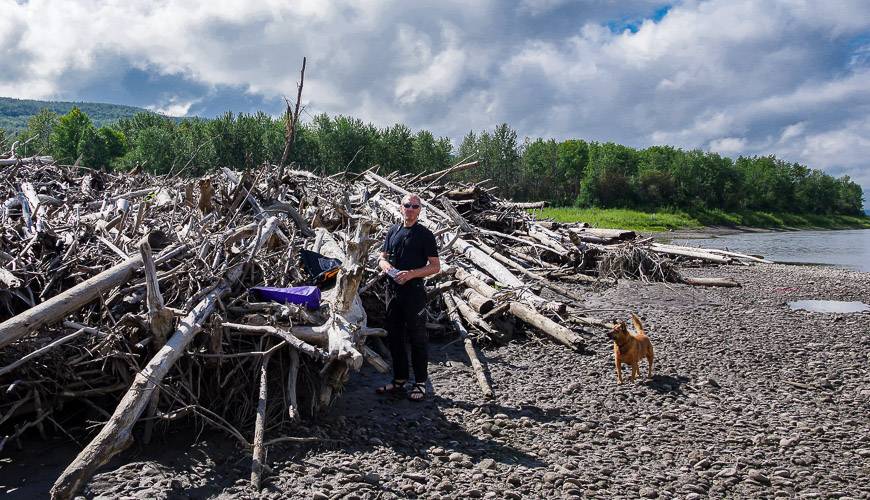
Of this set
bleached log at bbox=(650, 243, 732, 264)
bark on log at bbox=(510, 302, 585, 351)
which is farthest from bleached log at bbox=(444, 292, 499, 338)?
bleached log at bbox=(650, 243, 732, 264)

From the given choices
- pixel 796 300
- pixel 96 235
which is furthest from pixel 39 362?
pixel 796 300

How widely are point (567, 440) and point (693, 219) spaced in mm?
60494

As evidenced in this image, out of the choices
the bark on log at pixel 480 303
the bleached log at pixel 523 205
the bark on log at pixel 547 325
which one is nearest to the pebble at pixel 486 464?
the bark on log at pixel 547 325

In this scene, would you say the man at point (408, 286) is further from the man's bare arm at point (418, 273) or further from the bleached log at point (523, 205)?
the bleached log at point (523, 205)

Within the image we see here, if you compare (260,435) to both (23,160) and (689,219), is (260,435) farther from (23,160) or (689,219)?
(689,219)

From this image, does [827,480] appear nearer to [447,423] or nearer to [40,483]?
[447,423]

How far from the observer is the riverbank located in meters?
51.2

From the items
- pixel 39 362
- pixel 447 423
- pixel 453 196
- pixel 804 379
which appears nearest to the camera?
pixel 39 362

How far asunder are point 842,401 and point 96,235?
8.13 m

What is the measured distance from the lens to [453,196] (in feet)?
54.5

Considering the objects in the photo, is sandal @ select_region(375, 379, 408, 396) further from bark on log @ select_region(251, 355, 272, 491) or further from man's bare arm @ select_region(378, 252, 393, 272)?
bark on log @ select_region(251, 355, 272, 491)

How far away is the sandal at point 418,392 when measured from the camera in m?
5.66

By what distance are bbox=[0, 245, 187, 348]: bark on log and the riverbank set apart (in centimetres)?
4150

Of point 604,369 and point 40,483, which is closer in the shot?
point 40,483
